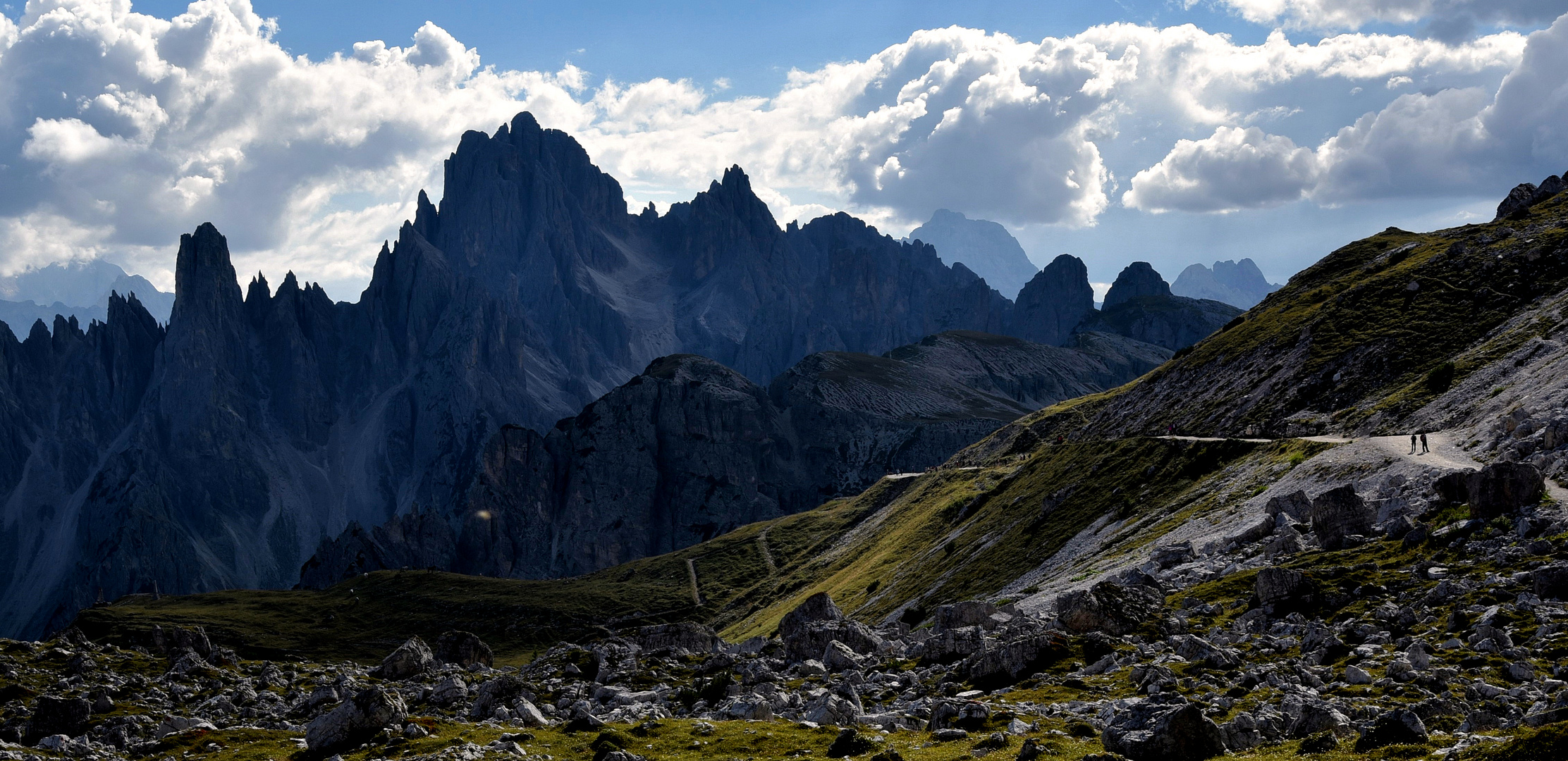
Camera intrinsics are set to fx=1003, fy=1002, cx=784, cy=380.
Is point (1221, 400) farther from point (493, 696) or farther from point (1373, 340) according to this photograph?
point (493, 696)

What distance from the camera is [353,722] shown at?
40.0 m

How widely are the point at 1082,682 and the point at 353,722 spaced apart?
2909 centimetres

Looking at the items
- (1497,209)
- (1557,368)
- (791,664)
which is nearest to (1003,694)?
(791,664)

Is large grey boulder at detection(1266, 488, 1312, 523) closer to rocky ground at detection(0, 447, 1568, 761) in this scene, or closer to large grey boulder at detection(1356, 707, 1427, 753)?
rocky ground at detection(0, 447, 1568, 761)

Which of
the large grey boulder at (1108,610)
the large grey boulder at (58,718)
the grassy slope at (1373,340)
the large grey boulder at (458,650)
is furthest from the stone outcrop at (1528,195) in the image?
the large grey boulder at (58,718)

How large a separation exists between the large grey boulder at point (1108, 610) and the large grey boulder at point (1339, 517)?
30.2 ft

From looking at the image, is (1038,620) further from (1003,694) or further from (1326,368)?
(1326,368)

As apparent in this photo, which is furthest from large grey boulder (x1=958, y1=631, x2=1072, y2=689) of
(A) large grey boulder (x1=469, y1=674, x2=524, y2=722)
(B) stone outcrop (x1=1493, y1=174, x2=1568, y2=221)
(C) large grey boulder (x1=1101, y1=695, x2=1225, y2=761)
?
(B) stone outcrop (x1=1493, y1=174, x2=1568, y2=221)

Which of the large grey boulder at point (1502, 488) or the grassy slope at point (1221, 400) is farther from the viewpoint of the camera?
the grassy slope at point (1221, 400)

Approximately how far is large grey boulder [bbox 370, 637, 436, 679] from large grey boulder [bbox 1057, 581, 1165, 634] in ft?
132

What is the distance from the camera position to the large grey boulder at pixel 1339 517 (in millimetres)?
51625

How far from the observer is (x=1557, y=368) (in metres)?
67.2

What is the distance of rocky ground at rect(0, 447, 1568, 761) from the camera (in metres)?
29.0

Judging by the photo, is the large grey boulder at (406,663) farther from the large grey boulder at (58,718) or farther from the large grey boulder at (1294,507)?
the large grey boulder at (1294,507)
